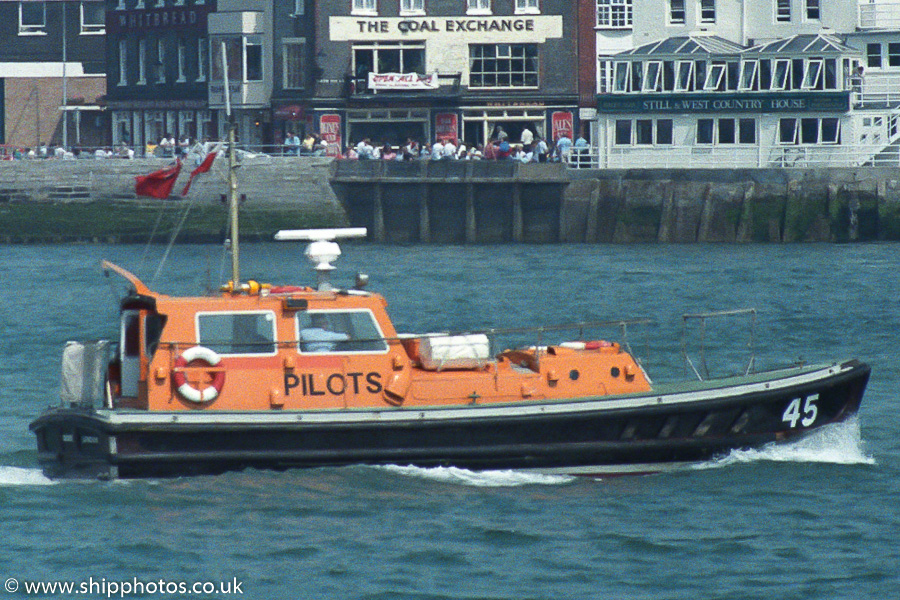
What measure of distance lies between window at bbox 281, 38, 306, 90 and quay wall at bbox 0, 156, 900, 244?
34.7 feet

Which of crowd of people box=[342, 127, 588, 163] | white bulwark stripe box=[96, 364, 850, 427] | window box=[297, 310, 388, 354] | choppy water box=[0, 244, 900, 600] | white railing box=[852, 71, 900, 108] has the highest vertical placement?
white railing box=[852, 71, 900, 108]

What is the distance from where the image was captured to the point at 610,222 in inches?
1948

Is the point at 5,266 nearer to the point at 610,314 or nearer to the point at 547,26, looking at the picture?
the point at 610,314

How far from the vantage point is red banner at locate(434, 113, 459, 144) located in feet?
196

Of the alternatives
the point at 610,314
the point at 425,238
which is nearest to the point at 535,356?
the point at 610,314

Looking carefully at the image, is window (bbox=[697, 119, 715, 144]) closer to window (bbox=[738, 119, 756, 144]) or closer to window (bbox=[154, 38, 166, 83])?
window (bbox=[738, 119, 756, 144])

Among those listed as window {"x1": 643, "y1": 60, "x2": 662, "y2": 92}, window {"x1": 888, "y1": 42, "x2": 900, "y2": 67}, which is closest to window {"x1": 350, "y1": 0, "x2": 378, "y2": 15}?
window {"x1": 643, "y1": 60, "x2": 662, "y2": 92}

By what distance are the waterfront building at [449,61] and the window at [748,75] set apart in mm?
9996

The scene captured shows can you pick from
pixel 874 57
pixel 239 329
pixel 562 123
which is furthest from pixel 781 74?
pixel 239 329

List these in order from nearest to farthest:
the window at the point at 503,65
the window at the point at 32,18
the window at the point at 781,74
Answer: the window at the point at 781,74 < the window at the point at 503,65 < the window at the point at 32,18

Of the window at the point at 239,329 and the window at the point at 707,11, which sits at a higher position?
the window at the point at 707,11

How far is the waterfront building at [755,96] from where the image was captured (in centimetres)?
5028

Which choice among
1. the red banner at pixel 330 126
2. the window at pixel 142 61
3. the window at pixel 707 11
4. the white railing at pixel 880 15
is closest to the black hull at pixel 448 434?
the white railing at pixel 880 15

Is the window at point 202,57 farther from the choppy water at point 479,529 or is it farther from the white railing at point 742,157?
the choppy water at point 479,529
